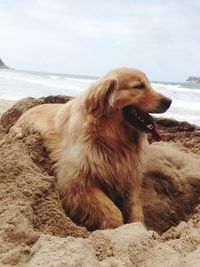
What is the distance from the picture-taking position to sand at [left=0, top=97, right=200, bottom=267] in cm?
209

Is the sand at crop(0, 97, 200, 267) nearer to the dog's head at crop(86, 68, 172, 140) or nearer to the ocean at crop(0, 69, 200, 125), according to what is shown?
the dog's head at crop(86, 68, 172, 140)

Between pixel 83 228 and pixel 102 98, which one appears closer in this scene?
pixel 83 228

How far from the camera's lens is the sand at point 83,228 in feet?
6.85

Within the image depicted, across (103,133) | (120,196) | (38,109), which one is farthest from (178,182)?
(38,109)

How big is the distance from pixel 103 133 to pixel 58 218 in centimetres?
99

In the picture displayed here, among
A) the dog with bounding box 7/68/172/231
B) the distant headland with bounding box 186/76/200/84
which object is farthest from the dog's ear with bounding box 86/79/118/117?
the distant headland with bounding box 186/76/200/84

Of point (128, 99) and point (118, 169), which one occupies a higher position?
point (128, 99)

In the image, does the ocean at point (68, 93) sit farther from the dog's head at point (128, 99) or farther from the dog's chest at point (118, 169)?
the dog's chest at point (118, 169)

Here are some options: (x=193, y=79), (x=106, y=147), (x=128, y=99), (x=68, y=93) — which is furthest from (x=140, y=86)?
(x=193, y=79)

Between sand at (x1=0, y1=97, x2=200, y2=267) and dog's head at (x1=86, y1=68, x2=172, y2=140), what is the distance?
2.19ft

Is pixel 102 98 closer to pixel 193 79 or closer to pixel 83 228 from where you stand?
pixel 83 228

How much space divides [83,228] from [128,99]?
1.26 meters

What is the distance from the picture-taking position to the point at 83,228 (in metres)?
2.98

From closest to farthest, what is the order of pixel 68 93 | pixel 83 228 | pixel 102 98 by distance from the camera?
pixel 83 228, pixel 102 98, pixel 68 93
